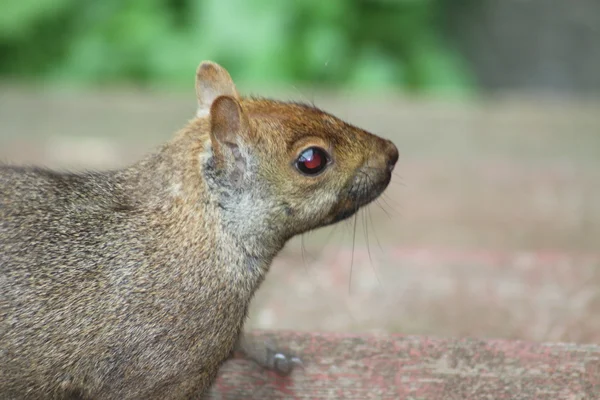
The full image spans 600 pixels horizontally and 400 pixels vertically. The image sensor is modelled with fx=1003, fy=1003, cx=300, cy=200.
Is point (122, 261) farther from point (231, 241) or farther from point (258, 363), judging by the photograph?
point (258, 363)

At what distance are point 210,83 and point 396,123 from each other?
2.60 meters

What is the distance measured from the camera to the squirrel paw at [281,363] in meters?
2.34

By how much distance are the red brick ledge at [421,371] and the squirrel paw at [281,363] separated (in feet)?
0.05

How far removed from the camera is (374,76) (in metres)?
5.62

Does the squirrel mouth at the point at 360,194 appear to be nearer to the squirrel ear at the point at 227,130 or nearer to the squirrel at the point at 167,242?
the squirrel at the point at 167,242

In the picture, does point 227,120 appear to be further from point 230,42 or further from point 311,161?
point 230,42

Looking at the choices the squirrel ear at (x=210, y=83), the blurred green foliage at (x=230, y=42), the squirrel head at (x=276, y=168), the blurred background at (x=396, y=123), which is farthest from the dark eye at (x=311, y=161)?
the blurred green foliage at (x=230, y=42)

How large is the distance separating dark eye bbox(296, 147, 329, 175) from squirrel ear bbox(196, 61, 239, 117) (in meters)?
0.37

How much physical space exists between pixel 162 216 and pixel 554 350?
38.1 inches

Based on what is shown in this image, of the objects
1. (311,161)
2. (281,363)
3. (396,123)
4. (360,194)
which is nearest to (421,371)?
(281,363)

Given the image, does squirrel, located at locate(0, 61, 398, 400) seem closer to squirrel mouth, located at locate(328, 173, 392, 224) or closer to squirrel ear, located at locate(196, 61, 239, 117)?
squirrel mouth, located at locate(328, 173, 392, 224)

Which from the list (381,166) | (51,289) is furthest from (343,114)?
(51,289)

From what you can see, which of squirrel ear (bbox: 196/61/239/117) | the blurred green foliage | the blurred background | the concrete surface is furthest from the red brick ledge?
the blurred green foliage

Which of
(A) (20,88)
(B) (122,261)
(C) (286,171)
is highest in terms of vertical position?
(C) (286,171)
